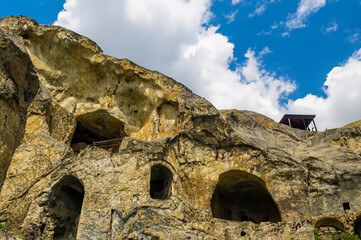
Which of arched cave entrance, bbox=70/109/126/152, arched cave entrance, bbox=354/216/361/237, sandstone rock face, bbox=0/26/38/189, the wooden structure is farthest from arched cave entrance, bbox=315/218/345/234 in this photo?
the wooden structure

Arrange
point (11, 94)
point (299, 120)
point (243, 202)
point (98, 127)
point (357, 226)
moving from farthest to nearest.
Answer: point (299, 120), point (98, 127), point (243, 202), point (357, 226), point (11, 94)

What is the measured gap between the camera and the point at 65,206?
41.2 feet

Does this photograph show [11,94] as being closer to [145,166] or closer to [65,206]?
[145,166]

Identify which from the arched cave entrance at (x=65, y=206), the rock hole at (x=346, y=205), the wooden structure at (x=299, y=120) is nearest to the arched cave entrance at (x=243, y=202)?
the rock hole at (x=346, y=205)

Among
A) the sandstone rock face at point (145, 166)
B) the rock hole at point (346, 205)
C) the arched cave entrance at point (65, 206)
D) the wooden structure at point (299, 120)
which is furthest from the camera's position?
the wooden structure at point (299, 120)

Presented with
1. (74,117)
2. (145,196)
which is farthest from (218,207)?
(74,117)

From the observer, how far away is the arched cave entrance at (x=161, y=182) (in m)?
13.7

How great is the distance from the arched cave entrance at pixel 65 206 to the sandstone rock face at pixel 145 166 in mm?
60

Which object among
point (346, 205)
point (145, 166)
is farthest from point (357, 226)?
point (145, 166)

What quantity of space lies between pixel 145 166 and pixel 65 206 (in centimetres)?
347

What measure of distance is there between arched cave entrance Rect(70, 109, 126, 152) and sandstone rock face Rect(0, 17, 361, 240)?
0.20 ft

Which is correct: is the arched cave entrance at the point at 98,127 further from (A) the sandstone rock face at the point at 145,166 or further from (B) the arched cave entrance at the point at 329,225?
(B) the arched cave entrance at the point at 329,225

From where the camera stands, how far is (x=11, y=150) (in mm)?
3465

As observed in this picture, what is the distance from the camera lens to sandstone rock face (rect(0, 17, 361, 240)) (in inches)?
448
